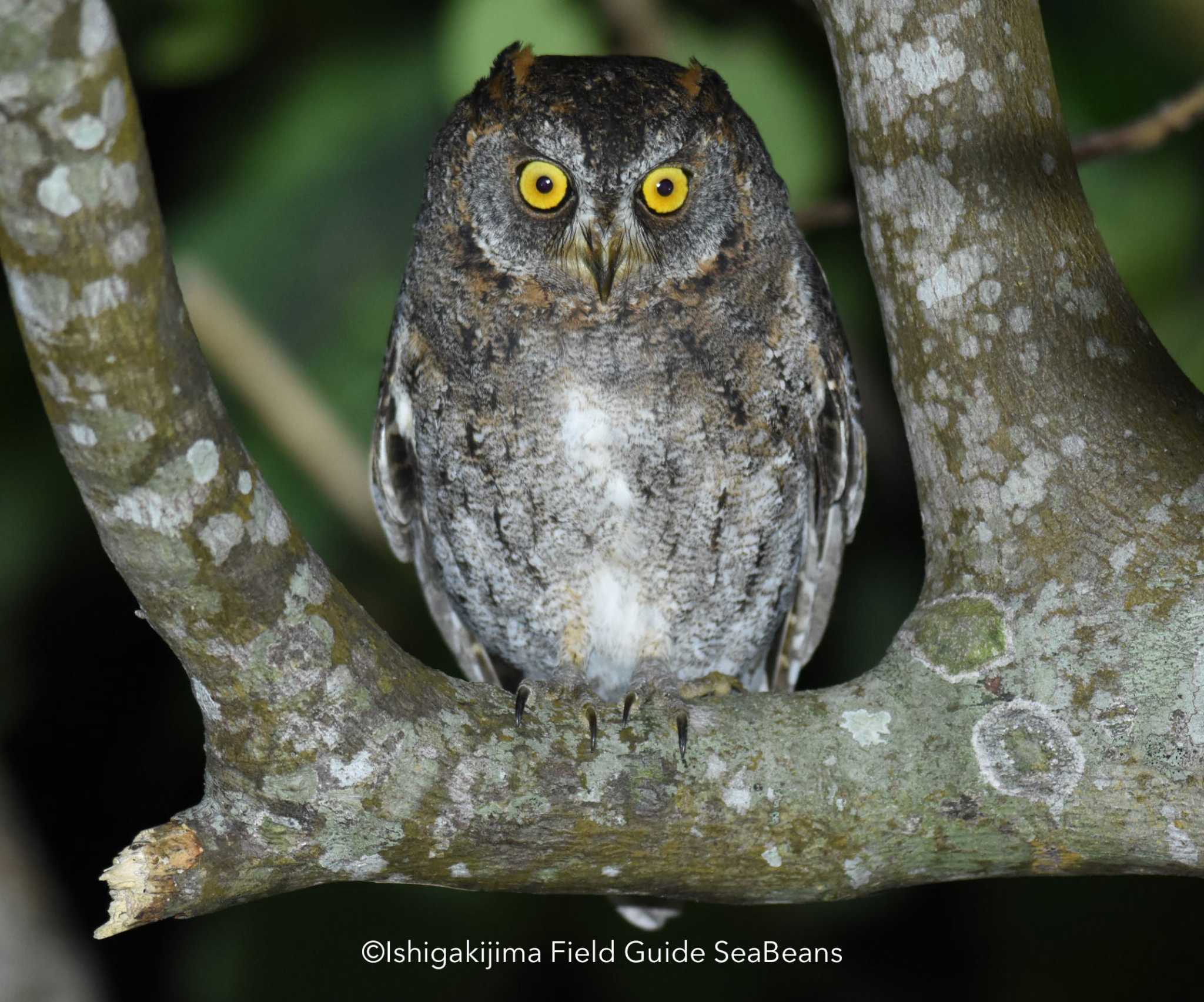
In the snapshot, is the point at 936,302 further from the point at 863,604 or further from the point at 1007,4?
the point at 863,604

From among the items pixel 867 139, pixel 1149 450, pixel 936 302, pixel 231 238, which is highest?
pixel 231 238

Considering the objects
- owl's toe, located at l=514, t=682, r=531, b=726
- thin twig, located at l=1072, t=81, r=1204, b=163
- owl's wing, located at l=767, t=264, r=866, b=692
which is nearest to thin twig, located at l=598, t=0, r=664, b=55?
owl's wing, located at l=767, t=264, r=866, b=692

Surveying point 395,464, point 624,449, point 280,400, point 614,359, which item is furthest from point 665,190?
point 280,400

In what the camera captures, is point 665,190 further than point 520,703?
Yes

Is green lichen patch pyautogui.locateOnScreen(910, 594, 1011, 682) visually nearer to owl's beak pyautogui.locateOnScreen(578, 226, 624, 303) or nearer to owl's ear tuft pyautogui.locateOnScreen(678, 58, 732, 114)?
owl's beak pyautogui.locateOnScreen(578, 226, 624, 303)

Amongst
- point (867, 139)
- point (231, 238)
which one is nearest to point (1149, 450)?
point (867, 139)

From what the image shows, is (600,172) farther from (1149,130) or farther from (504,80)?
(1149,130)
